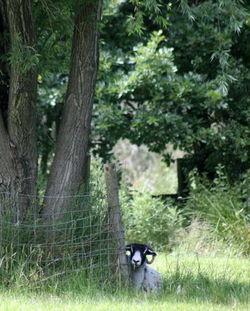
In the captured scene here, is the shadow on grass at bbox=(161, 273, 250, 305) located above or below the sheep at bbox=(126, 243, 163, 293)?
below

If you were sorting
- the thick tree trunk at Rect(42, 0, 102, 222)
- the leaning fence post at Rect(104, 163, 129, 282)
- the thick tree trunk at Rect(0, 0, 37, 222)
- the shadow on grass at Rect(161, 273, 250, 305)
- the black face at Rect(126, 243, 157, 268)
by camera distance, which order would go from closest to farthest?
the shadow on grass at Rect(161, 273, 250, 305), the black face at Rect(126, 243, 157, 268), the leaning fence post at Rect(104, 163, 129, 282), the thick tree trunk at Rect(0, 0, 37, 222), the thick tree trunk at Rect(42, 0, 102, 222)

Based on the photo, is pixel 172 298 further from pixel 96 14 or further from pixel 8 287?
pixel 96 14

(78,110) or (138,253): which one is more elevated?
(78,110)

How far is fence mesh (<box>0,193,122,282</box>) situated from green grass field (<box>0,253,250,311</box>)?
220 mm

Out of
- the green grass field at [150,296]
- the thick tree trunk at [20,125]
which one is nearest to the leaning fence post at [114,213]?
the green grass field at [150,296]

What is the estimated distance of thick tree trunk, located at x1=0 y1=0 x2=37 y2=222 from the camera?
6.77 meters

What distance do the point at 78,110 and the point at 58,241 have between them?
1531 millimetres

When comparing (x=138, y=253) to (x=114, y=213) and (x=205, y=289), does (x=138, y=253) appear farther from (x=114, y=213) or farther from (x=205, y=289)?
(x=205, y=289)

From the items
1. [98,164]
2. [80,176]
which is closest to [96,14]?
[80,176]

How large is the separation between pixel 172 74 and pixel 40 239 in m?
4.95

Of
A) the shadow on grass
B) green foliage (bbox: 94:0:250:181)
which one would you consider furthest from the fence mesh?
green foliage (bbox: 94:0:250:181)

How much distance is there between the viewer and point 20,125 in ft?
22.8

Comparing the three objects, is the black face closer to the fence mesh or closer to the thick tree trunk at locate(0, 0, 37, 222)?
the fence mesh

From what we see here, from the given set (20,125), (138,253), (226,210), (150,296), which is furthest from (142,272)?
(226,210)
